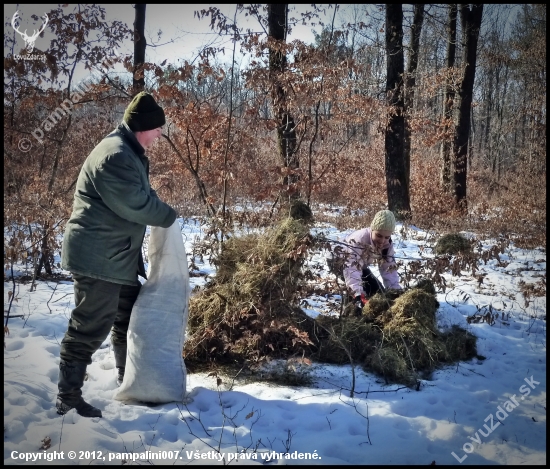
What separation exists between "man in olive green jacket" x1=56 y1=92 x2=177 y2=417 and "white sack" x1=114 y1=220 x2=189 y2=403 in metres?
0.21

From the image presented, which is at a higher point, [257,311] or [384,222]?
[384,222]

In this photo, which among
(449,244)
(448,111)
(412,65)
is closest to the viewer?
(449,244)

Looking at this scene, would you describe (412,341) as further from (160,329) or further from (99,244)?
(99,244)

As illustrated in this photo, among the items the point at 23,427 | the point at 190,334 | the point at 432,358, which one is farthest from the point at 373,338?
the point at 23,427

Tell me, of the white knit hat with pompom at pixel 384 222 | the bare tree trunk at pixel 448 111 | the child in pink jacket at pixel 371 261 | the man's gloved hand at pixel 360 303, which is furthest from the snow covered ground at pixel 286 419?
the bare tree trunk at pixel 448 111

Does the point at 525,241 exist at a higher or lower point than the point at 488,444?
higher

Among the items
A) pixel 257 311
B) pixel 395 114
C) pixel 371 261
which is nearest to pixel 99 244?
pixel 257 311

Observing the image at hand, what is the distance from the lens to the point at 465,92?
12016 millimetres

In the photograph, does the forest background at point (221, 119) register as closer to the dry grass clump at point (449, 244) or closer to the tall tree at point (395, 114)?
the tall tree at point (395, 114)

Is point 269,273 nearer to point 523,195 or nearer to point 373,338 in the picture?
point 373,338

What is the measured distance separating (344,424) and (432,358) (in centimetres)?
136

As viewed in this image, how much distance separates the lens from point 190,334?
3938 mm

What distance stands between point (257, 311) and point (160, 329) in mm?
930

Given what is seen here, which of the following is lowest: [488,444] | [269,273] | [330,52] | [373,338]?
[488,444]
